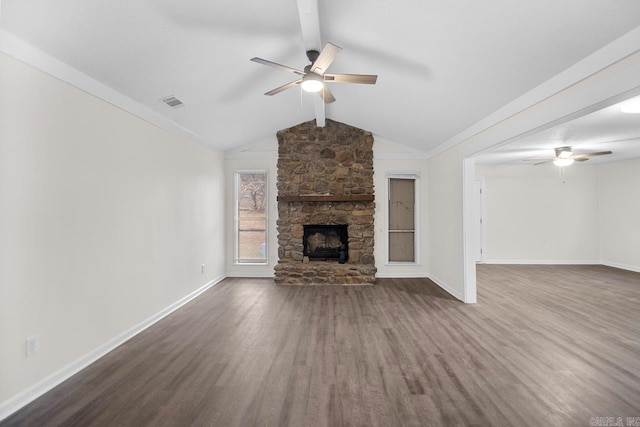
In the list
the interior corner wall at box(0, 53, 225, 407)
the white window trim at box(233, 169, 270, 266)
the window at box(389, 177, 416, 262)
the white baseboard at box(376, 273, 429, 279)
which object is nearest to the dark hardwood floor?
the interior corner wall at box(0, 53, 225, 407)

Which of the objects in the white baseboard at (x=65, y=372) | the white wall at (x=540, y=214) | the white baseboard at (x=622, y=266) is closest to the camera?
the white baseboard at (x=65, y=372)

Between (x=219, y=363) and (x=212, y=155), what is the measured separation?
3.77 metres

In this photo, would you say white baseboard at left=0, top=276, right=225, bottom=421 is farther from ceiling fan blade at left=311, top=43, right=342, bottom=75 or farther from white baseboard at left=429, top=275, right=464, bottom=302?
white baseboard at left=429, top=275, right=464, bottom=302

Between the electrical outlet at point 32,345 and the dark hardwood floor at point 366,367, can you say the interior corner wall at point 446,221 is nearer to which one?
the dark hardwood floor at point 366,367

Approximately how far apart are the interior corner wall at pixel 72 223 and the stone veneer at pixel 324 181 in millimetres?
2236

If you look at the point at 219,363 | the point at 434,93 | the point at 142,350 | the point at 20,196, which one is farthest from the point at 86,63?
the point at 434,93

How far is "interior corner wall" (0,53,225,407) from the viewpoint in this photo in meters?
1.91

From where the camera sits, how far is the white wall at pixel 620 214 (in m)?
6.27

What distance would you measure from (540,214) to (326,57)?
727 cm

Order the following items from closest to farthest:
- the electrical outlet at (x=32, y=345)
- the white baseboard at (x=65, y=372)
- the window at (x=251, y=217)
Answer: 1. the white baseboard at (x=65, y=372)
2. the electrical outlet at (x=32, y=345)
3. the window at (x=251, y=217)

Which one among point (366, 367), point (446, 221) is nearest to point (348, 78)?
point (366, 367)

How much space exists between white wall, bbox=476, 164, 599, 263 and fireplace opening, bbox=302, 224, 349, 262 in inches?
156

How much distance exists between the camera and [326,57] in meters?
2.38

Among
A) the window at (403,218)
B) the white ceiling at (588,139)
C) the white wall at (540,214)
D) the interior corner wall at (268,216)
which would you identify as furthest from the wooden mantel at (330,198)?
the white wall at (540,214)
